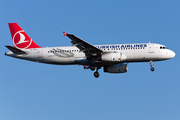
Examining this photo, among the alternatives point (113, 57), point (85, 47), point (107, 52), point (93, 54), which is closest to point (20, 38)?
point (85, 47)

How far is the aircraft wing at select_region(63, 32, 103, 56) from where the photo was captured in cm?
4519

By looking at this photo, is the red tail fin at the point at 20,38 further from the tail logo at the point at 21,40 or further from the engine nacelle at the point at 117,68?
the engine nacelle at the point at 117,68

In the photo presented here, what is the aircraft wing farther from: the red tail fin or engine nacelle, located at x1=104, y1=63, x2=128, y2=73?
the red tail fin

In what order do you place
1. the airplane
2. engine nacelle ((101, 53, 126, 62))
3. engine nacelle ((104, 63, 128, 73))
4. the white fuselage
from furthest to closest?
engine nacelle ((104, 63, 128, 73)), the white fuselage, the airplane, engine nacelle ((101, 53, 126, 62))

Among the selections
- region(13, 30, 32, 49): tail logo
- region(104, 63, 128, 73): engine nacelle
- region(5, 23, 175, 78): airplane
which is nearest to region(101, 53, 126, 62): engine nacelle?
region(5, 23, 175, 78): airplane

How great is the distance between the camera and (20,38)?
178ft

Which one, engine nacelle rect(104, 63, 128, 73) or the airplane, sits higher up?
the airplane

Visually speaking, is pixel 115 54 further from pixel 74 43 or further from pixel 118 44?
pixel 74 43

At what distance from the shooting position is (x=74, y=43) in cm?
4638

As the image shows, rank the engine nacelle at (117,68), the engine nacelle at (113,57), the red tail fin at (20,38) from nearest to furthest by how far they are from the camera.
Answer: the engine nacelle at (113,57) → the engine nacelle at (117,68) → the red tail fin at (20,38)

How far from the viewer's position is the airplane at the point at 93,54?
4741 cm

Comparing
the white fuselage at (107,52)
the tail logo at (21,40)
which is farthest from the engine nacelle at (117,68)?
the tail logo at (21,40)

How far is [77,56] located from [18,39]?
37.5ft

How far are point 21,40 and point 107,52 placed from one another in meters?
15.7
